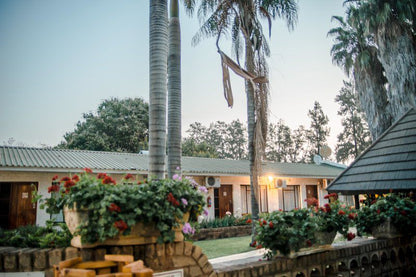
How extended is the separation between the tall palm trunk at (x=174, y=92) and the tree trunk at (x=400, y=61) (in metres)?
14.0

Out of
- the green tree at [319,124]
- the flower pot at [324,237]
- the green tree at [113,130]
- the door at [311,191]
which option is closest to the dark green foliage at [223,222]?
the flower pot at [324,237]

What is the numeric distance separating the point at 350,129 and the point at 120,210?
143ft

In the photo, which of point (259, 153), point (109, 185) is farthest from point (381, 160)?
point (109, 185)

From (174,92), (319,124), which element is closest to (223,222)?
(174,92)

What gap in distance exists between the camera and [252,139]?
28.2ft

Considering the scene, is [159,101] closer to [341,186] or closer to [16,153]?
[341,186]

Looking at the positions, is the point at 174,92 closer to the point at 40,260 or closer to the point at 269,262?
the point at 269,262

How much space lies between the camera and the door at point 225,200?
15.7 metres

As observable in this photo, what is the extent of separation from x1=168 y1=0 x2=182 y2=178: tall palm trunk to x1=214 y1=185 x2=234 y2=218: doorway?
34.2 ft

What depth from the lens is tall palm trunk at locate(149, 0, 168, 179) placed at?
14.6 feet

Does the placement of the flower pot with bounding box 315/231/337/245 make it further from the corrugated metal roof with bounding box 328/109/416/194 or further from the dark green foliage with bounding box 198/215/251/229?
the dark green foliage with bounding box 198/215/251/229

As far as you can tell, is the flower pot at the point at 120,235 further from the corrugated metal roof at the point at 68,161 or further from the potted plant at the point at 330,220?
the corrugated metal roof at the point at 68,161

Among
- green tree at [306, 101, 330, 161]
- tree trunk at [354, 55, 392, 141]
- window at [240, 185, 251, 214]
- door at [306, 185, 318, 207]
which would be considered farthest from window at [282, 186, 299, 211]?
green tree at [306, 101, 330, 161]

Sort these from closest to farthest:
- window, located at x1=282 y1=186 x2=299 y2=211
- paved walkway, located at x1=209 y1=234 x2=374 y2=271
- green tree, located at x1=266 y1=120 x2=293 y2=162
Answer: paved walkway, located at x1=209 y1=234 x2=374 y2=271, window, located at x1=282 y1=186 x2=299 y2=211, green tree, located at x1=266 y1=120 x2=293 y2=162
